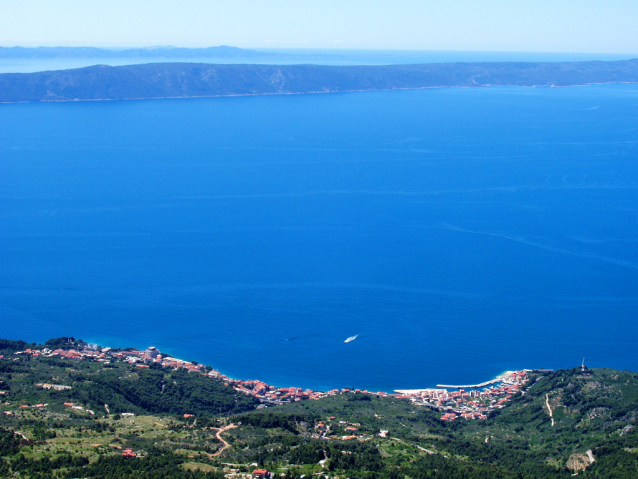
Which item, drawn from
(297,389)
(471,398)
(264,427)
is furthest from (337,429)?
(471,398)

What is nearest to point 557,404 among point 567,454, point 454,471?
point 567,454

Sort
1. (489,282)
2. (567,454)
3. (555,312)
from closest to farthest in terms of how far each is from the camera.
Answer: (567,454)
(555,312)
(489,282)

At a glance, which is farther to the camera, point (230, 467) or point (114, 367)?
point (114, 367)

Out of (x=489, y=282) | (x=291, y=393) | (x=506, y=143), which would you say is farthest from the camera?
(x=506, y=143)

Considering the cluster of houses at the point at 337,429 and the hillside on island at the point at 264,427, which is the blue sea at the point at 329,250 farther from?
the cluster of houses at the point at 337,429

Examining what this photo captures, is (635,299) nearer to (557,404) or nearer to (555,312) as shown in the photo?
(555,312)

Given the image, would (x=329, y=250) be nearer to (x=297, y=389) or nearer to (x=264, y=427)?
(x=297, y=389)
